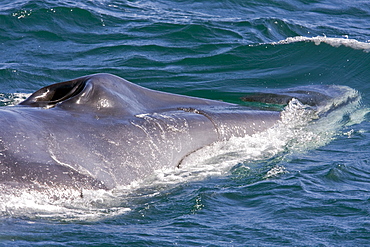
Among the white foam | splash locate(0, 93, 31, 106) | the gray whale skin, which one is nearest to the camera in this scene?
the gray whale skin

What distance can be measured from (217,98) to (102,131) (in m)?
5.72

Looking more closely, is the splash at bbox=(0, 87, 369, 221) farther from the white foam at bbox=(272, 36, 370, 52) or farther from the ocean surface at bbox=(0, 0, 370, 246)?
the white foam at bbox=(272, 36, 370, 52)

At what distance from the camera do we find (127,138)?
296 inches

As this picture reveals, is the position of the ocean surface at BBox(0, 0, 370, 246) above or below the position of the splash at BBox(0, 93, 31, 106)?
above

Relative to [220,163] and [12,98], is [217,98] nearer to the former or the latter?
[12,98]

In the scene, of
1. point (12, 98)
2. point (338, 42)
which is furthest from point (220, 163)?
point (338, 42)

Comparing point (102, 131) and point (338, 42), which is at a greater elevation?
point (338, 42)

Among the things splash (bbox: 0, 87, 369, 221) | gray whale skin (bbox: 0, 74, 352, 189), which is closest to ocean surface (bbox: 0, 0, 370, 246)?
splash (bbox: 0, 87, 369, 221)

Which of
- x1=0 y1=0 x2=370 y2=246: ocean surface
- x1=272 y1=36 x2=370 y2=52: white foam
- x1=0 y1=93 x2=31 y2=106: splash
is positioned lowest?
x1=0 y1=93 x2=31 y2=106: splash

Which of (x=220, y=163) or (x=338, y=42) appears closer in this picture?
(x=220, y=163)

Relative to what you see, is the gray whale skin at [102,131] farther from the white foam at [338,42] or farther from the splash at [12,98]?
the white foam at [338,42]

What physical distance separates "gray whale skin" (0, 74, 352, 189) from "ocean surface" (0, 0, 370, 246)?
19 centimetres

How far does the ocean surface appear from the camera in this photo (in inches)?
247

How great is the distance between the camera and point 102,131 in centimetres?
737
